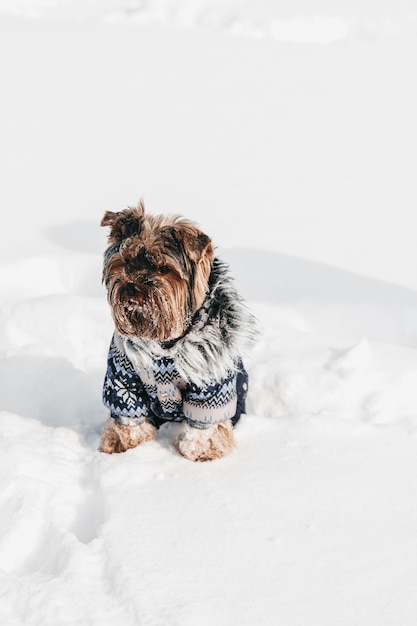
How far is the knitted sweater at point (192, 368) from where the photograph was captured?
3465 millimetres

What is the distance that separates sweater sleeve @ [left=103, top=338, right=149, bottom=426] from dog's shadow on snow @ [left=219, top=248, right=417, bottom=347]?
1654 millimetres

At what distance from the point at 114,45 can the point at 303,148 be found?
4712 millimetres

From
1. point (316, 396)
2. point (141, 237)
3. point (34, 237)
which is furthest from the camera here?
point (34, 237)

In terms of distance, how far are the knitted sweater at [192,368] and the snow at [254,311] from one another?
24 centimetres

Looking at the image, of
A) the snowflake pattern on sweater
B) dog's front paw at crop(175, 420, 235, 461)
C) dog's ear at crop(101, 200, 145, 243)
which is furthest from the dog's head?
dog's front paw at crop(175, 420, 235, 461)

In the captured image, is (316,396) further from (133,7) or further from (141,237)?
(133,7)

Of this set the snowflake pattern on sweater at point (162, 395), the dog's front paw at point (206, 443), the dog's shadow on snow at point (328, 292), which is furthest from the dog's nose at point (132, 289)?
the dog's shadow on snow at point (328, 292)

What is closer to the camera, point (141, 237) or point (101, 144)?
point (141, 237)

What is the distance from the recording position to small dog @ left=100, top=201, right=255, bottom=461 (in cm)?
316

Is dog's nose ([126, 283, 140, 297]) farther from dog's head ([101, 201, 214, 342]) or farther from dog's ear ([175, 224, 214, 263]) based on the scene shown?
dog's ear ([175, 224, 214, 263])

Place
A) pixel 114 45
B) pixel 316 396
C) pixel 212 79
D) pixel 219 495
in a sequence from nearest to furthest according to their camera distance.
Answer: pixel 219 495, pixel 316 396, pixel 212 79, pixel 114 45

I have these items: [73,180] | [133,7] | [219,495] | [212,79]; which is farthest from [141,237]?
[133,7]

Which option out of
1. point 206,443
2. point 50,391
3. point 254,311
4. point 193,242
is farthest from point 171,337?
point 254,311

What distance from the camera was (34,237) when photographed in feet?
20.0
